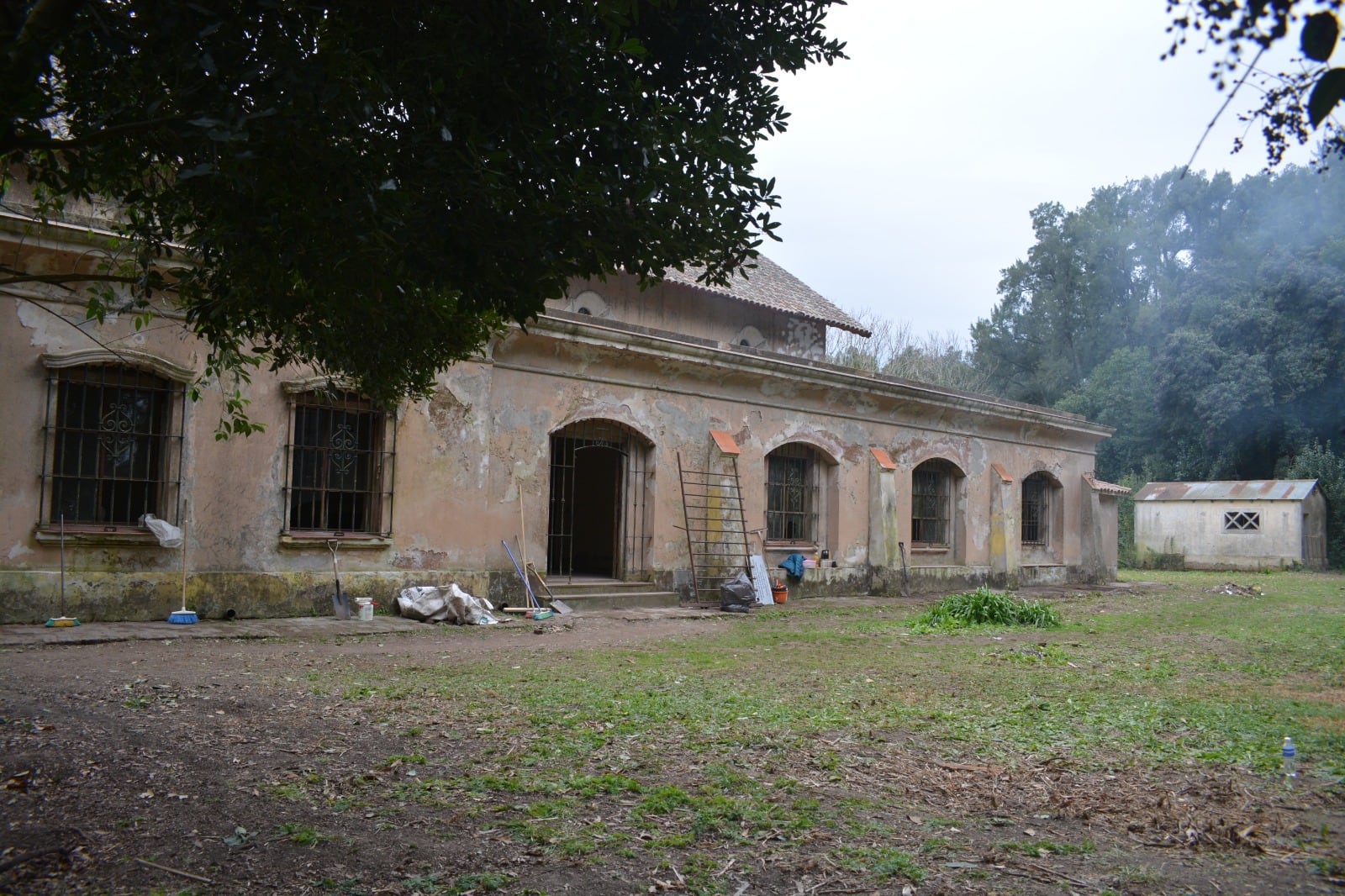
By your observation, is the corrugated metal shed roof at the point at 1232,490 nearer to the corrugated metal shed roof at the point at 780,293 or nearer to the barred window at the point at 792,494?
the corrugated metal shed roof at the point at 780,293

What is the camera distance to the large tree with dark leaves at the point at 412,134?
3.37 meters

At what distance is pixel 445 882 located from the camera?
326cm

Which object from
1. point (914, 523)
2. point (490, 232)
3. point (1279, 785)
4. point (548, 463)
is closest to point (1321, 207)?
point (914, 523)

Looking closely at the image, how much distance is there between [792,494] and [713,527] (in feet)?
7.53

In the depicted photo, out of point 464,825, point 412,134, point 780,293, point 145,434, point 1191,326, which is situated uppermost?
point 1191,326

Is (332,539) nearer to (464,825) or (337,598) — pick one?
(337,598)

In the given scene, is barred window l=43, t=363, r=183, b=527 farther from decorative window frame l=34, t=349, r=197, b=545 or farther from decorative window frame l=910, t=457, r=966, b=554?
decorative window frame l=910, t=457, r=966, b=554

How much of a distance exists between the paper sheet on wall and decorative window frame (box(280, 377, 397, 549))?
5675 millimetres

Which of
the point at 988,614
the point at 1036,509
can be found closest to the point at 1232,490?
the point at 1036,509

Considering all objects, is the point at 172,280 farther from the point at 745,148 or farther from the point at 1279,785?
the point at 1279,785

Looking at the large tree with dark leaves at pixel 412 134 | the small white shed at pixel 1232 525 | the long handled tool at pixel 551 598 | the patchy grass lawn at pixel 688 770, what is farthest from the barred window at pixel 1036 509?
the large tree with dark leaves at pixel 412 134

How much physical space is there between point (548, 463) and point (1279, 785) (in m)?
9.44

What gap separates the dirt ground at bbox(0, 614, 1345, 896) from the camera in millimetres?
3277

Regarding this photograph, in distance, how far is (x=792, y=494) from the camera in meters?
16.2
